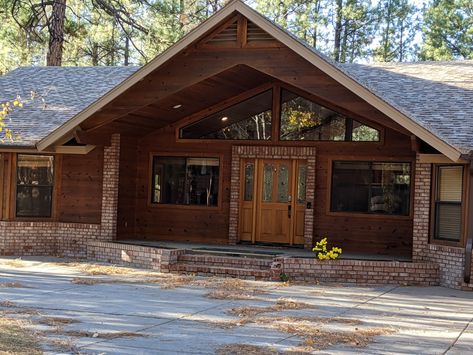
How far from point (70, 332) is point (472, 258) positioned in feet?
25.9

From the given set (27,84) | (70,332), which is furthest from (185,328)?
(27,84)

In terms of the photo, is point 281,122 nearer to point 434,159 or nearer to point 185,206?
point 185,206

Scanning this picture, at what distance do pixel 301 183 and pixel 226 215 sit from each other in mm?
1996

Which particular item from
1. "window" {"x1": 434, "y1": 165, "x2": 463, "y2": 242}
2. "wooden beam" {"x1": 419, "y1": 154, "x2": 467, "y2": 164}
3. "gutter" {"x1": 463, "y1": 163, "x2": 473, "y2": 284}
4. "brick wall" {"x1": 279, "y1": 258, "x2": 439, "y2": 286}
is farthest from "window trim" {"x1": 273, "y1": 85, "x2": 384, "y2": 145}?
"brick wall" {"x1": 279, "y1": 258, "x2": 439, "y2": 286}

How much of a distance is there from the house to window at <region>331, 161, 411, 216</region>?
0.10ft

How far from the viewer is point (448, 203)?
13727mm

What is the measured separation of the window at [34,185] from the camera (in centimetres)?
1658

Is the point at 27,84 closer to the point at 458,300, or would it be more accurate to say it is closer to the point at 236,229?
the point at 236,229

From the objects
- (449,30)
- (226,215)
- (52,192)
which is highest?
(449,30)

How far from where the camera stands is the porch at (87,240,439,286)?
13594 mm

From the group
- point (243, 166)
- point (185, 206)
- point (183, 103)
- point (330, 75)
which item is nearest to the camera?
point (330, 75)

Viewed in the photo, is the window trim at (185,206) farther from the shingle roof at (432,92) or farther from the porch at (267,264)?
the shingle roof at (432,92)

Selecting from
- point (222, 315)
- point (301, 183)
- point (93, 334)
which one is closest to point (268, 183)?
point (301, 183)

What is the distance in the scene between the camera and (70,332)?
27.0 ft
